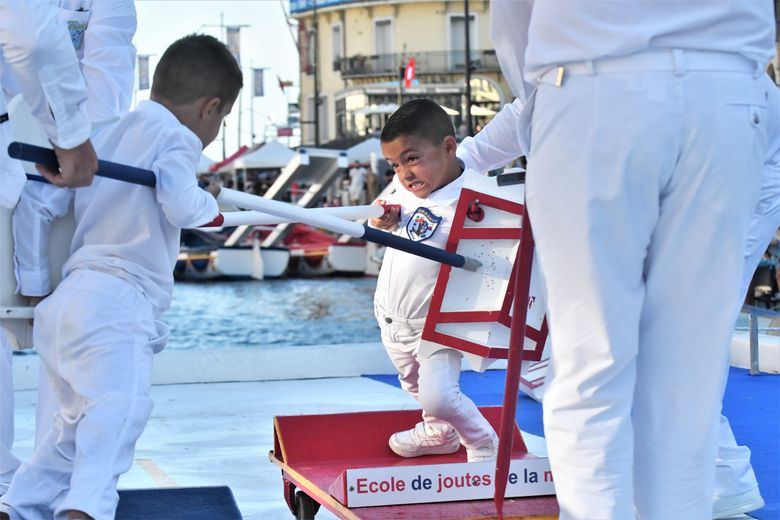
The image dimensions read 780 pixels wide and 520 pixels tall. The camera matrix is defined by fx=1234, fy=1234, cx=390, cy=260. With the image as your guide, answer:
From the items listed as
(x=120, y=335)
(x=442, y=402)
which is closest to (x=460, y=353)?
(x=442, y=402)

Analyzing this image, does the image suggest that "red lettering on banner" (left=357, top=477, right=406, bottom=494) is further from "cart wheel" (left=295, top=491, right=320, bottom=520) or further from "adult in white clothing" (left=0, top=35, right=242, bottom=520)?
"adult in white clothing" (left=0, top=35, right=242, bottom=520)

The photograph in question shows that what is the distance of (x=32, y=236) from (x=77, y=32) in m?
0.74

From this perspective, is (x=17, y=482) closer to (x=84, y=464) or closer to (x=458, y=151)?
(x=84, y=464)

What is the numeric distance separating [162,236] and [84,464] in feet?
2.06

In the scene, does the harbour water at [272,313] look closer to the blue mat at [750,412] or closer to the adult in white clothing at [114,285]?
the blue mat at [750,412]

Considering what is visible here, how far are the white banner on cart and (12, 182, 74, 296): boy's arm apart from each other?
96cm

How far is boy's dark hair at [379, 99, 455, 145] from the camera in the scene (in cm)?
414

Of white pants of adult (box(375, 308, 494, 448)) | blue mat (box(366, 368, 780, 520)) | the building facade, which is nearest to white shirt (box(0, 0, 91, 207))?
white pants of adult (box(375, 308, 494, 448))

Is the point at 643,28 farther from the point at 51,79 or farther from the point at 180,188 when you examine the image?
the point at 51,79

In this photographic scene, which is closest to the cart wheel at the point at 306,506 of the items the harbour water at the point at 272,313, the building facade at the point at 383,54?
the harbour water at the point at 272,313

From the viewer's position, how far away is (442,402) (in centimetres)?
398

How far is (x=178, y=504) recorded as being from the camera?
12.0ft

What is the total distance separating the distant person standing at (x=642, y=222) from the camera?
2471mm

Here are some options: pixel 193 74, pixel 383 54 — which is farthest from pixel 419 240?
pixel 383 54
